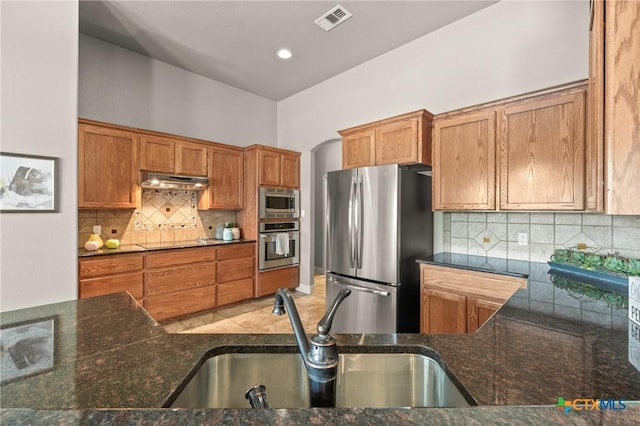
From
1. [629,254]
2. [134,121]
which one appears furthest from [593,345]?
[134,121]

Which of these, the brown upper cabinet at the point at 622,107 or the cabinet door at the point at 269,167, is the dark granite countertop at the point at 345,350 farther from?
the cabinet door at the point at 269,167

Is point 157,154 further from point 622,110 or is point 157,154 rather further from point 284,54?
point 622,110

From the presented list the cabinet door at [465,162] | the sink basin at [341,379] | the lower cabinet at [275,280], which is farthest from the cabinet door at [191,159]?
the sink basin at [341,379]

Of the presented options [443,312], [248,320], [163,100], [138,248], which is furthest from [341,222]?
[163,100]

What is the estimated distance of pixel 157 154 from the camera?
3537mm

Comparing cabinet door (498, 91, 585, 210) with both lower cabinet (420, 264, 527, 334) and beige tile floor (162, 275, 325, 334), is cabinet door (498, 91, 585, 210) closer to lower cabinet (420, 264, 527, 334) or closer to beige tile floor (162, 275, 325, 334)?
lower cabinet (420, 264, 527, 334)

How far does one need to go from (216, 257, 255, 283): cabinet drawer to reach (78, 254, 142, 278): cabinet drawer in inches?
37.8

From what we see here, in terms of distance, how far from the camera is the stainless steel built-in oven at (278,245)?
422 centimetres

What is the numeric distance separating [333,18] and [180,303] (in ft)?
11.9

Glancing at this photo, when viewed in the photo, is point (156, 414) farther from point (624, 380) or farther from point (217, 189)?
point (217, 189)

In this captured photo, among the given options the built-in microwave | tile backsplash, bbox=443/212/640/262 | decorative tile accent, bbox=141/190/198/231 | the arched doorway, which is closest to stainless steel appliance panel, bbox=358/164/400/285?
tile backsplash, bbox=443/212/640/262

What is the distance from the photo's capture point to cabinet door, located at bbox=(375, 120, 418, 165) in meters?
2.78

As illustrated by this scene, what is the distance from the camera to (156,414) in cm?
51

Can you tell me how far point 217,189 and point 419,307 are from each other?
3.03 meters
